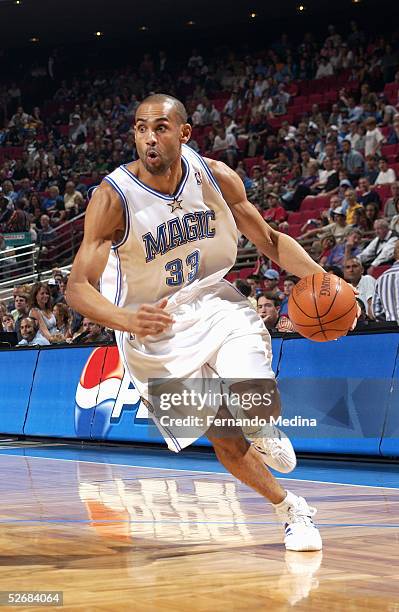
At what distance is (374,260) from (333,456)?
4.18 meters

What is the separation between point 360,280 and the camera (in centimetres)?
998

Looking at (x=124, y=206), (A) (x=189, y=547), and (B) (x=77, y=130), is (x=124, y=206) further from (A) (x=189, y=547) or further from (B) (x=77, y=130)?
(B) (x=77, y=130)

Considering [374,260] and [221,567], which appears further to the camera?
[374,260]

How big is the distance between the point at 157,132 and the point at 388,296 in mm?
4864

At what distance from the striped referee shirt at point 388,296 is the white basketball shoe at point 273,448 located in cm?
445

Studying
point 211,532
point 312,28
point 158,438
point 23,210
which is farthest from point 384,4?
point 211,532

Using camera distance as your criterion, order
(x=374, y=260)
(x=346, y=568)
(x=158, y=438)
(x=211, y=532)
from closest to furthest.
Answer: (x=346, y=568) → (x=211, y=532) → (x=158, y=438) → (x=374, y=260)

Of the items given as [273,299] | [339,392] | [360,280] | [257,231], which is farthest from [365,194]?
[257,231]

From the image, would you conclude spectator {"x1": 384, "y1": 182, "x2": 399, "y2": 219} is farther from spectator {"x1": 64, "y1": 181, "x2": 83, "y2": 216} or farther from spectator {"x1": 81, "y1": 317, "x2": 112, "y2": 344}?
spectator {"x1": 64, "y1": 181, "x2": 83, "y2": 216}

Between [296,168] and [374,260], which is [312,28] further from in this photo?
[374,260]

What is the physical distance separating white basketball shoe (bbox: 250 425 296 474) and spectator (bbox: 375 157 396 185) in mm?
9854

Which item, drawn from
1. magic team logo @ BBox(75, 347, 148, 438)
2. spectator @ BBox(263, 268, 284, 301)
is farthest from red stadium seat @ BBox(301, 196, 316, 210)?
magic team logo @ BBox(75, 347, 148, 438)

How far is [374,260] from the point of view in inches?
463

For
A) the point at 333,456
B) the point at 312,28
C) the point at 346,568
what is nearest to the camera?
the point at 346,568
